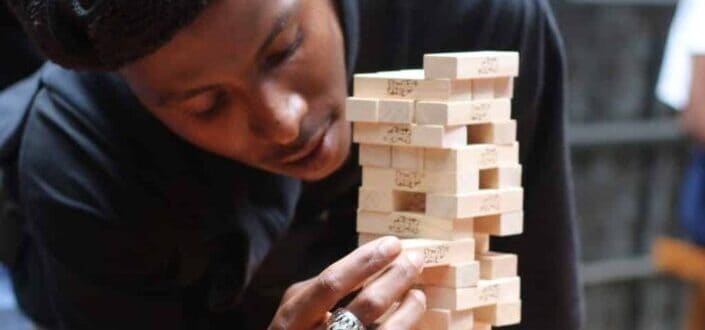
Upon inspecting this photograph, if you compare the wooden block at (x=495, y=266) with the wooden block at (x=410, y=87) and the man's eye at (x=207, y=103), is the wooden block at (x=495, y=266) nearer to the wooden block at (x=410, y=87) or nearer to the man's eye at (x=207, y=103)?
the wooden block at (x=410, y=87)

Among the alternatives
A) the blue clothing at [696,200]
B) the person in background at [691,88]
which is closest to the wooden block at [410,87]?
the person in background at [691,88]

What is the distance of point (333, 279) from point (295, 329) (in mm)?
59

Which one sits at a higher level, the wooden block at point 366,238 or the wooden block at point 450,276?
the wooden block at point 366,238

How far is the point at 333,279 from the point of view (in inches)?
42.0

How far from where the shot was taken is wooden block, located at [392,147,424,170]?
1129mm

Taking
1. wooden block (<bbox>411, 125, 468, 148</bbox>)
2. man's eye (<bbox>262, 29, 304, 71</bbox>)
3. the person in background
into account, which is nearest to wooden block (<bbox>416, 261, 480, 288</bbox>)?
wooden block (<bbox>411, 125, 468, 148</bbox>)

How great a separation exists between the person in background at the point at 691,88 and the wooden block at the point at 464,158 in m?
1.18

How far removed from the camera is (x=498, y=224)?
1.17 metres

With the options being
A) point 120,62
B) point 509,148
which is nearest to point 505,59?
point 509,148

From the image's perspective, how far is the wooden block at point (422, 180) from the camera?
3.66ft

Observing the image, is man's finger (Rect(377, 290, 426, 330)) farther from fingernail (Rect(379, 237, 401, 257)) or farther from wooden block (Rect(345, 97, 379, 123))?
wooden block (Rect(345, 97, 379, 123))

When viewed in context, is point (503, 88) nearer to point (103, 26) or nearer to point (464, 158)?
point (464, 158)

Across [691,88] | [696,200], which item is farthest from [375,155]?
[696,200]

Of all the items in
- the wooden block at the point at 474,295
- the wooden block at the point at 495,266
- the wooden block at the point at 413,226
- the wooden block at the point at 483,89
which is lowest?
the wooden block at the point at 474,295
